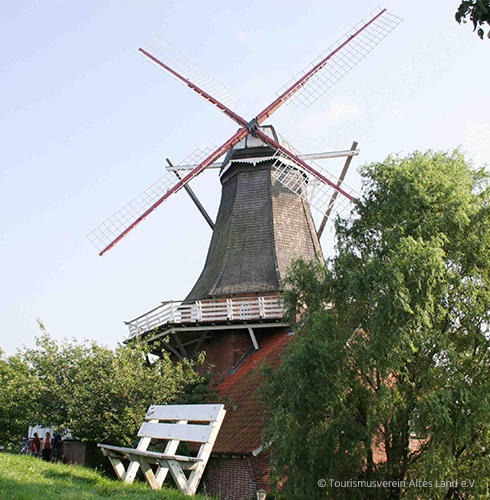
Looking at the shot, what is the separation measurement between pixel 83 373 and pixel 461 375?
893 cm

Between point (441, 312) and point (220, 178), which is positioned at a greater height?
point (220, 178)

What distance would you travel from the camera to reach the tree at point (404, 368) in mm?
8430

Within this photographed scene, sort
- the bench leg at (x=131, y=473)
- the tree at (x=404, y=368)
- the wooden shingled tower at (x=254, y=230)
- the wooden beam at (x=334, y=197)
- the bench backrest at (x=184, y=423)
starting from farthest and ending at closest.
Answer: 1. the wooden beam at (x=334, y=197)
2. the wooden shingled tower at (x=254, y=230)
3. the tree at (x=404, y=368)
4. the bench leg at (x=131, y=473)
5. the bench backrest at (x=184, y=423)

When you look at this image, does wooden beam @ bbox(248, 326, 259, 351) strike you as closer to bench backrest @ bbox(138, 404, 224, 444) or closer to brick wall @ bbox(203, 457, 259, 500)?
brick wall @ bbox(203, 457, 259, 500)

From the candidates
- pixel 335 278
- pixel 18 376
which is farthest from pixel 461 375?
pixel 18 376

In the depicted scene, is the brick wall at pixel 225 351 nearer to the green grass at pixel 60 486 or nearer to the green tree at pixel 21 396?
the green tree at pixel 21 396

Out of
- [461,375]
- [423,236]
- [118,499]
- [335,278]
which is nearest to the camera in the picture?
[118,499]

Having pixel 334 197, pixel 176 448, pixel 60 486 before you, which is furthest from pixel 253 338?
pixel 60 486

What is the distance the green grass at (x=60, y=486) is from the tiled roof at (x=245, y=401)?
3901 mm

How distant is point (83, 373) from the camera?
46.7 ft

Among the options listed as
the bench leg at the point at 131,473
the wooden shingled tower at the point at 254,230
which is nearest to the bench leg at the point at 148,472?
the bench leg at the point at 131,473

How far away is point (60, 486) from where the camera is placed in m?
7.10

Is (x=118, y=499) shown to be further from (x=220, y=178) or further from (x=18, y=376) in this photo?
(x=220, y=178)

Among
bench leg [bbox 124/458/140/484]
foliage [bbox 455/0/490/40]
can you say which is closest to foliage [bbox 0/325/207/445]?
bench leg [bbox 124/458/140/484]
